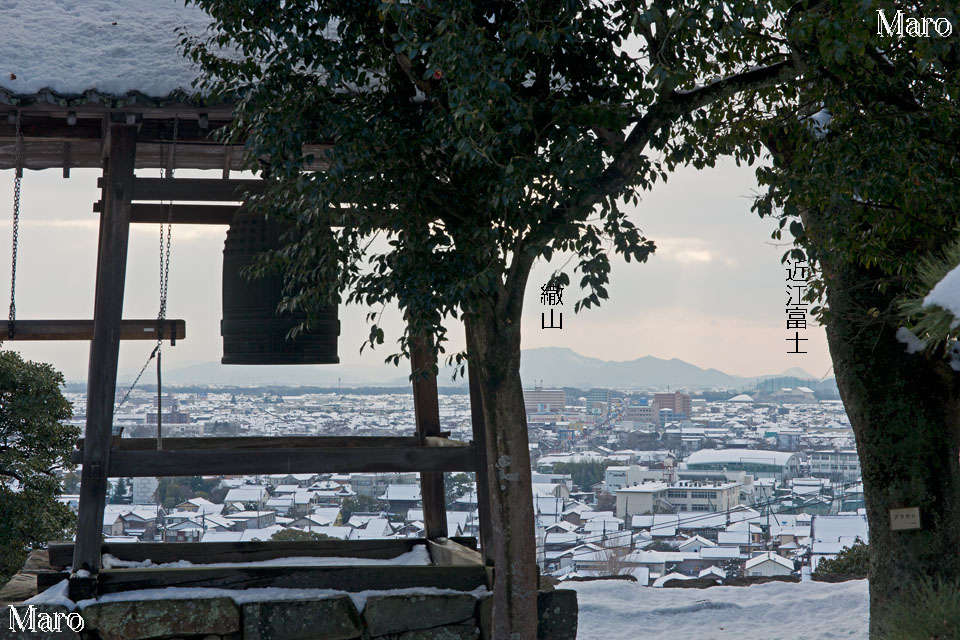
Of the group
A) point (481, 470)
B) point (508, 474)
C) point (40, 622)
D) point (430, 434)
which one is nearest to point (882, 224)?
point (508, 474)

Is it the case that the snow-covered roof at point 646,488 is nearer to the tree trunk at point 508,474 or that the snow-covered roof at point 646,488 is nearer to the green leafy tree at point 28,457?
the green leafy tree at point 28,457

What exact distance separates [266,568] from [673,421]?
17961 millimetres

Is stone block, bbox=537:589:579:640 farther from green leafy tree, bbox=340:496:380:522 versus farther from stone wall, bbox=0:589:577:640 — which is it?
green leafy tree, bbox=340:496:380:522

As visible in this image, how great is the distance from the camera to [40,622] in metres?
5.28

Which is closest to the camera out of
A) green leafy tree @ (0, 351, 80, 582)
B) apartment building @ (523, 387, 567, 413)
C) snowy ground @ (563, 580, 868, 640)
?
snowy ground @ (563, 580, 868, 640)

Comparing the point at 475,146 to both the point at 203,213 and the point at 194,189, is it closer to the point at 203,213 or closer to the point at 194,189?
the point at 194,189

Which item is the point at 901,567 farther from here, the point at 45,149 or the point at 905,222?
the point at 45,149

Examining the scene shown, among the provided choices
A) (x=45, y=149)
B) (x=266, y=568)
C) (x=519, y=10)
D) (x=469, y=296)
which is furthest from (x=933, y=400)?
(x=45, y=149)

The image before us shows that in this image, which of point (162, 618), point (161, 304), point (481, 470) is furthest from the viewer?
point (481, 470)

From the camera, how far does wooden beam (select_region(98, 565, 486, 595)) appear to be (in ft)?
18.7

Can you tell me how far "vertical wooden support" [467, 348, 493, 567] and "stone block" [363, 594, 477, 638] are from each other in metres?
0.37

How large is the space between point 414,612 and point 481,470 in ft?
3.34

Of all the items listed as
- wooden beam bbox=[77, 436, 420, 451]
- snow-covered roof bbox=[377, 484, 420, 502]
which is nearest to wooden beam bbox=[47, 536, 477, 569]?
wooden beam bbox=[77, 436, 420, 451]

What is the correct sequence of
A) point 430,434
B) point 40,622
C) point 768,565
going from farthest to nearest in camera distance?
point 768,565, point 430,434, point 40,622
